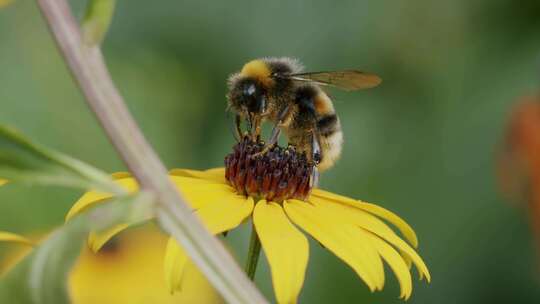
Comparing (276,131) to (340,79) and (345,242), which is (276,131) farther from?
(345,242)

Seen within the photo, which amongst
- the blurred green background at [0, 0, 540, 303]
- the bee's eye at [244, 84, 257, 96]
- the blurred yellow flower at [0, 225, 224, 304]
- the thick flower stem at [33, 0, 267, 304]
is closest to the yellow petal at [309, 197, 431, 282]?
the bee's eye at [244, 84, 257, 96]

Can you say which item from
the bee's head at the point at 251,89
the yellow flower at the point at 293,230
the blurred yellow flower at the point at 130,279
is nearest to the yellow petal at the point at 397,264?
the yellow flower at the point at 293,230

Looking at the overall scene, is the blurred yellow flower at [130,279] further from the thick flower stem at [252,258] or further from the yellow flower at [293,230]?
the thick flower stem at [252,258]

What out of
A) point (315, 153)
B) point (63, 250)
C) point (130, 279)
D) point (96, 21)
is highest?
point (96, 21)

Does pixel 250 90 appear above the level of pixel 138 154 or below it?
below

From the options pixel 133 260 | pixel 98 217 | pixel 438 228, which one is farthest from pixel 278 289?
pixel 438 228

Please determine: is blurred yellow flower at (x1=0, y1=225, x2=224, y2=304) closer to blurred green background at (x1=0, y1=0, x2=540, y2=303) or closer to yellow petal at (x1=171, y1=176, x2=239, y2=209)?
blurred green background at (x1=0, y1=0, x2=540, y2=303)

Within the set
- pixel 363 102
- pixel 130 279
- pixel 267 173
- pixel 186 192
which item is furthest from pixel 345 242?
pixel 363 102
